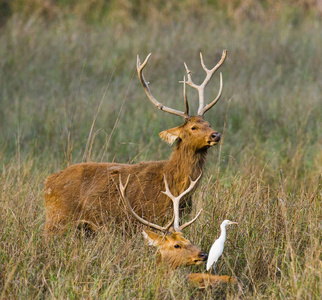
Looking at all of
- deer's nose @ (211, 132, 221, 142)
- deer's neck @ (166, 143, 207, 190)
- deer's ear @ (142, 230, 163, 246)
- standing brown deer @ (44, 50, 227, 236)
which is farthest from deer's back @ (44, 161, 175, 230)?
deer's ear @ (142, 230, 163, 246)

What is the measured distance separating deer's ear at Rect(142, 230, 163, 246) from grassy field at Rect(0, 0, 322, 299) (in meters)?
0.14

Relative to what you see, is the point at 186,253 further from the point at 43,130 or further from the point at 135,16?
the point at 135,16

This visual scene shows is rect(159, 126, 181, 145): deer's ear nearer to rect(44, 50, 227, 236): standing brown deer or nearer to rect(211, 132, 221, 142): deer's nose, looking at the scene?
rect(44, 50, 227, 236): standing brown deer

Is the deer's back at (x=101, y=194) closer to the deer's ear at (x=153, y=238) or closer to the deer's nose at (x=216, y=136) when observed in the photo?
the deer's nose at (x=216, y=136)

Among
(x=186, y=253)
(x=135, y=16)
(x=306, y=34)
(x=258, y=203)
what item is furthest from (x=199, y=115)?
(x=135, y=16)

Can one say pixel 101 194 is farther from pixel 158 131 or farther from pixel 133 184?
pixel 158 131

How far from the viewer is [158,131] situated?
9938 millimetres

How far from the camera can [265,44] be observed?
14656 mm

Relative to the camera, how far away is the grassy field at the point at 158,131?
16.3 ft

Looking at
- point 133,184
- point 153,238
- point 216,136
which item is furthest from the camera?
point 133,184

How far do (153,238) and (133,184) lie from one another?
1180mm

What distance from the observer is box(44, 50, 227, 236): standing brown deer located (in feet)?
19.9

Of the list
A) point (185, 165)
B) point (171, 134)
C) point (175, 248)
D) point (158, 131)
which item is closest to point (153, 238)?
point (175, 248)

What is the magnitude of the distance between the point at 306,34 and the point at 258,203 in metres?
10.1
